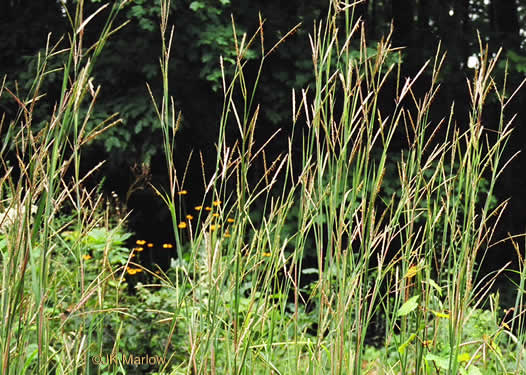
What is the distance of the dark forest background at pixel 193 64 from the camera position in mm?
5316

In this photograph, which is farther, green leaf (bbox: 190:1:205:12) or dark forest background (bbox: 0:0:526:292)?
dark forest background (bbox: 0:0:526:292)

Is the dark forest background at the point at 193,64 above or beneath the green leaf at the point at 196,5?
beneath

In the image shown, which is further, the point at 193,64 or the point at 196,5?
the point at 193,64

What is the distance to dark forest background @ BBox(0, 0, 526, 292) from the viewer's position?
17.4ft

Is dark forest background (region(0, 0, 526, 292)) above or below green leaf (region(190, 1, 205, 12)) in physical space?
below

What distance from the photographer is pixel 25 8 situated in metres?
6.46

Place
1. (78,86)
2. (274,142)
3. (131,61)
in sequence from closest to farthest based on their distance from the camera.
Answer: (78,86)
(131,61)
(274,142)

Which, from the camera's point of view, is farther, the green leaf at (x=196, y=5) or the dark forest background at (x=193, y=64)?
the dark forest background at (x=193, y=64)

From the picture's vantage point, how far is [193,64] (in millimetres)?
5801

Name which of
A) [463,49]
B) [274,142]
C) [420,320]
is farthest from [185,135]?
[420,320]

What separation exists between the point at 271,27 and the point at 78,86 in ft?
16.2

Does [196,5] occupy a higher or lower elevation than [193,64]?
higher

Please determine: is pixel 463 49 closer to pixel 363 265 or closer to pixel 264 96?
pixel 264 96

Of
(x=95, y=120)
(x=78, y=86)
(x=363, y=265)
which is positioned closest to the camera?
(x=78, y=86)
